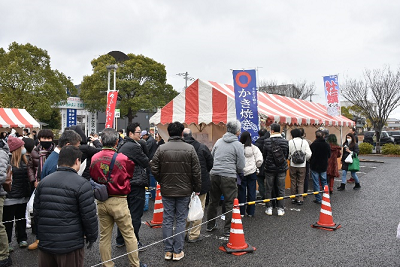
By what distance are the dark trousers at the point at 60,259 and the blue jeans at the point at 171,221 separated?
5.02ft

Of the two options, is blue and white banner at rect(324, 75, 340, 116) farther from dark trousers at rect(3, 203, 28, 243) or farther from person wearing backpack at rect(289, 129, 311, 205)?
dark trousers at rect(3, 203, 28, 243)

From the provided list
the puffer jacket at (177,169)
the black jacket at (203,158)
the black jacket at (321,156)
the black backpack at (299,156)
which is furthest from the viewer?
the black jacket at (321,156)

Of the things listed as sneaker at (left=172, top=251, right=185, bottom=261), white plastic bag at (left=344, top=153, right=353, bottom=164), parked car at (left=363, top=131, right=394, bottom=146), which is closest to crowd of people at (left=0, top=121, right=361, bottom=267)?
sneaker at (left=172, top=251, right=185, bottom=261)

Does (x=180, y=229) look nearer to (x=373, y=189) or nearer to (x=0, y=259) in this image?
(x=0, y=259)

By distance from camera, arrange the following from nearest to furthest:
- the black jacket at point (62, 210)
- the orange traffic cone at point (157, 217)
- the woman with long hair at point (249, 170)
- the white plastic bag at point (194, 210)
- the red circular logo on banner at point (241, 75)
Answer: the black jacket at point (62, 210) → the white plastic bag at point (194, 210) → the orange traffic cone at point (157, 217) → the woman with long hair at point (249, 170) → the red circular logo on banner at point (241, 75)

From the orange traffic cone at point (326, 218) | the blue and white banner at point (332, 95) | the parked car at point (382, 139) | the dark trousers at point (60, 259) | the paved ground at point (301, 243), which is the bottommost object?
the paved ground at point (301, 243)

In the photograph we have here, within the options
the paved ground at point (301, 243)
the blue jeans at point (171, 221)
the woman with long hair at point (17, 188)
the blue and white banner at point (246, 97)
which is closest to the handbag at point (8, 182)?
the woman with long hair at point (17, 188)

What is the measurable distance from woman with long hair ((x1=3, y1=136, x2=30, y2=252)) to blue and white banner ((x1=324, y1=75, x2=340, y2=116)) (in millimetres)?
11393

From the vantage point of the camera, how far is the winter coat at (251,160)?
216 inches

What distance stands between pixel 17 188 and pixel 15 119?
12.7 meters

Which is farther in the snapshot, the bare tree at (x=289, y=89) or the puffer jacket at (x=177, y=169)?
the bare tree at (x=289, y=89)

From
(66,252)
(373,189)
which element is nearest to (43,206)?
(66,252)

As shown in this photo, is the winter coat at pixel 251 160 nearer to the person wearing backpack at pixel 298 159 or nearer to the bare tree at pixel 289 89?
the person wearing backpack at pixel 298 159

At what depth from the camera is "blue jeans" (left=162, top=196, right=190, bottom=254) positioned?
3857mm
